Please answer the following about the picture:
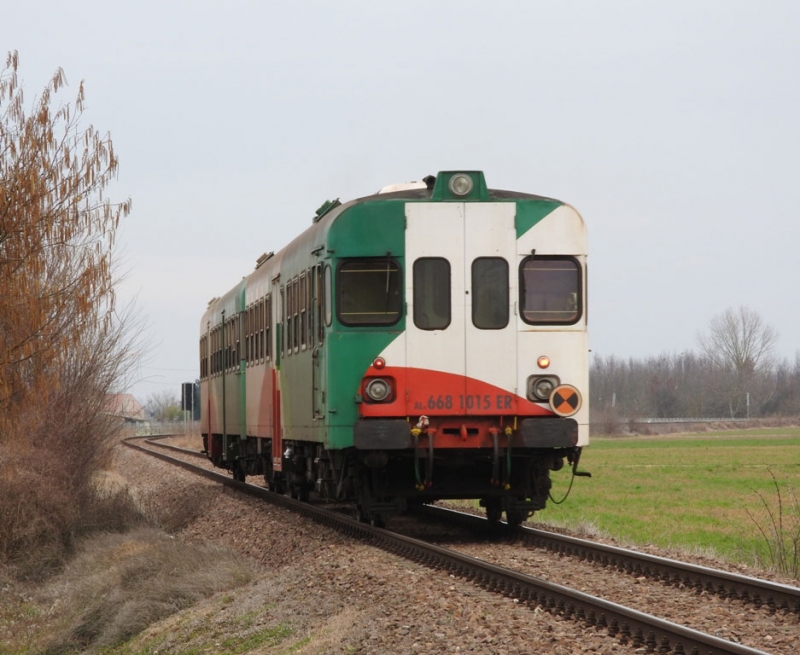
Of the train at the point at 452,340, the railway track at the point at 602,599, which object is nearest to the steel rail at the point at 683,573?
the railway track at the point at 602,599

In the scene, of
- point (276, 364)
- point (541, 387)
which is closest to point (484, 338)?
point (541, 387)

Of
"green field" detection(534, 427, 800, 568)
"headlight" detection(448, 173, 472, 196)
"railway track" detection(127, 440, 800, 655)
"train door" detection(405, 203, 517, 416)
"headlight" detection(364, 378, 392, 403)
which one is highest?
"headlight" detection(448, 173, 472, 196)

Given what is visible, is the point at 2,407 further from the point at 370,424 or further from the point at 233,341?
the point at 233,341

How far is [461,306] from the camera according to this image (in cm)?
1177

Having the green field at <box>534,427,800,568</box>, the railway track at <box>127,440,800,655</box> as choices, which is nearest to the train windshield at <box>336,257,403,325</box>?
the railway track at <box>127,440,800,655</box>

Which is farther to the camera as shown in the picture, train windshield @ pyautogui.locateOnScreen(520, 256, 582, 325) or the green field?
the green field

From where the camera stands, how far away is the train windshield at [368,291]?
11.7 meters

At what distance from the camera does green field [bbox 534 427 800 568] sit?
1609 cm

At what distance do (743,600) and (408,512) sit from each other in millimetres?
7807

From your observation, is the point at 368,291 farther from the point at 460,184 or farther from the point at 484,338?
the point at 460,184

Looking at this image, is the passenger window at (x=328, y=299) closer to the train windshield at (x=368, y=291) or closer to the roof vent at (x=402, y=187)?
the train windshield at (x=368, y=291)

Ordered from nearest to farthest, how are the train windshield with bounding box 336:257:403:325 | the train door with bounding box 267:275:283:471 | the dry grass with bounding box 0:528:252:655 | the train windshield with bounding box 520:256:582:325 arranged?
the dry grass with bounding box 0:528:252:655 → the train windshield with bounding box 336:257:403:325 → the train windshield with bounding box 520:256:582:325 → the train door with bounding box 267:275:283:471

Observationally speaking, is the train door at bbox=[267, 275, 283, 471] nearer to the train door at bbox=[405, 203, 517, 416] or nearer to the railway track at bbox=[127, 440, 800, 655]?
the railway track at bbox=[127, 440, 800, 655]

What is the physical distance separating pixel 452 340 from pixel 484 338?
0.99 feet
